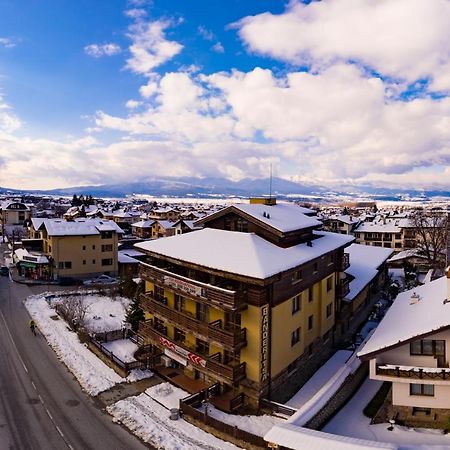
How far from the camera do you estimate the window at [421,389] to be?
68.2ft

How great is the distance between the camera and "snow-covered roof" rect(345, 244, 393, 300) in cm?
3837

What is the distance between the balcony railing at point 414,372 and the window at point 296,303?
691 cm

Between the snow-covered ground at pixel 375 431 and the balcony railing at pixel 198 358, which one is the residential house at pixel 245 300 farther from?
the snow-covered ground at pixel 375 431

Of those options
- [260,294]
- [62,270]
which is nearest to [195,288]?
[260,294]

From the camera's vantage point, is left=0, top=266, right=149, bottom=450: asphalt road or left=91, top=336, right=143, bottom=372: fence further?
left=91, top=336, right=143, bottom=372: fence

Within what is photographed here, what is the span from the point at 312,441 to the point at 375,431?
17.2 ft

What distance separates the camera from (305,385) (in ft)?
90.7

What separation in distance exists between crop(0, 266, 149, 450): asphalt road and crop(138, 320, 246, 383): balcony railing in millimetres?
5726

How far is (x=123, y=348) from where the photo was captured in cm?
3312

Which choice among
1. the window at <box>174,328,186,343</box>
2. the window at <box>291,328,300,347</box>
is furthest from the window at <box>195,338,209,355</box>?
the window at <box>291,328,300,347</box>

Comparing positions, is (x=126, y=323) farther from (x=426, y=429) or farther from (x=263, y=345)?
(x=426, y=429)

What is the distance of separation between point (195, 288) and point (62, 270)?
1569 inches

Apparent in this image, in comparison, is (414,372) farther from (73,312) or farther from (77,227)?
(77,227)

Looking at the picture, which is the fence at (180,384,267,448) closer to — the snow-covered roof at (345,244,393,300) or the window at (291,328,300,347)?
the window at (291,328,300,347)
